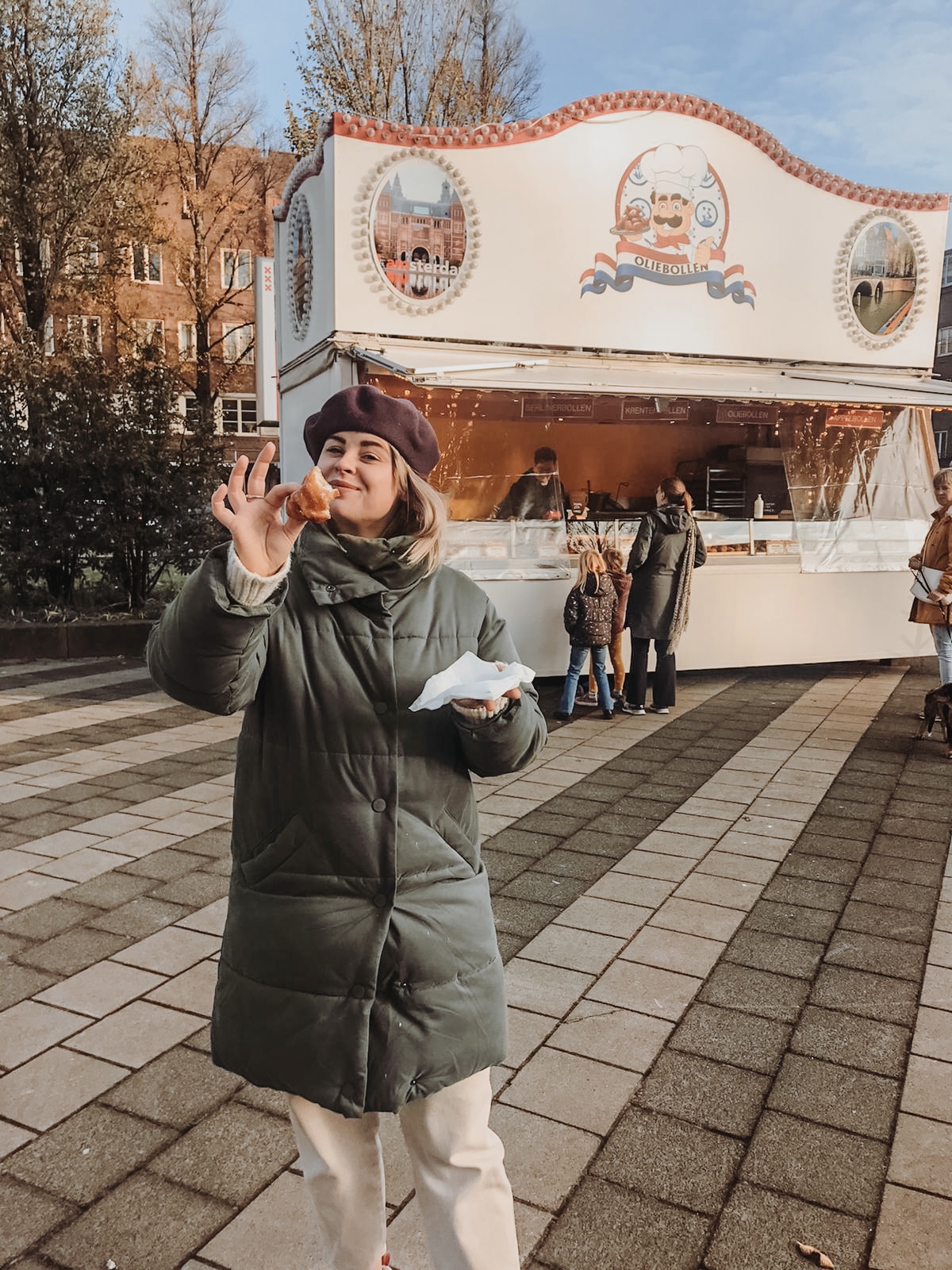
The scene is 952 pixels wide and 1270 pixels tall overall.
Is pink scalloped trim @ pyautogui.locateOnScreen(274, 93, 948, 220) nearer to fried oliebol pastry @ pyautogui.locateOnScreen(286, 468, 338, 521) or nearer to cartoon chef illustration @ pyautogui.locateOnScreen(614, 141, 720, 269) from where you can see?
cartoon chef illustration @ pyautogui.locateOnScreen(614, 141, 720, 269)

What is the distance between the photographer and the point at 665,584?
893 cm

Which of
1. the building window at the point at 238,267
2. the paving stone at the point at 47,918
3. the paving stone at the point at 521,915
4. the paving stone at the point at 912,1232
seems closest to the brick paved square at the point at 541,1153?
the paving stone at the point at 912,1232

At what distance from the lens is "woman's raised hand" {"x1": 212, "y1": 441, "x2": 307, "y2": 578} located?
166 centimetres

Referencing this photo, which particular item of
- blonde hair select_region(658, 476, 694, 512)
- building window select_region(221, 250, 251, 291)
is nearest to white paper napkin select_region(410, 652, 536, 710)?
blonde hair select_region(658, 476, 694, 512)

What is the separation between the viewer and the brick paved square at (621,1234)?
2.43 meters

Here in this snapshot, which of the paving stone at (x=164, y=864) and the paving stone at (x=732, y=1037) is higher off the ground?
the paving stone at (x=732, y=1037)

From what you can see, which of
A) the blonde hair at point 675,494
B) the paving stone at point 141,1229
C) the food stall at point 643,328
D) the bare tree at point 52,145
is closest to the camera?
the paving stone at point 141,1229

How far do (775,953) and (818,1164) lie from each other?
56.2 inches

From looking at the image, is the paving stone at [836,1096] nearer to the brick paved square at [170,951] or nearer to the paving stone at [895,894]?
the paving stone at [895,894]

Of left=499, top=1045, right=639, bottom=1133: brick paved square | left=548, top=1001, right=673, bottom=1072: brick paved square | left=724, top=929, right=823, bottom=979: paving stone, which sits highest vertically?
left=499, top=1045, right=639, bottom=1133: brick paved square

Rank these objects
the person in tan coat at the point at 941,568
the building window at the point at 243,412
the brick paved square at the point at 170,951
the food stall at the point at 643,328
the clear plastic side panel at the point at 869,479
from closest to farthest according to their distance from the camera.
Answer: the brick paved square at the point at 170,951 < the person in tan coat at the point at 941,568 < the food stall at the point at 643,328 < the clear plastic side panel at the point at 869,479 < the building window at the point at 243,412

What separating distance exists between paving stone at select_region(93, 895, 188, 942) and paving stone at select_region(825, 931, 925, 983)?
2900 millimetres

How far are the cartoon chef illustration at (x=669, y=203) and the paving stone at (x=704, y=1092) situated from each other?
29.4 ft

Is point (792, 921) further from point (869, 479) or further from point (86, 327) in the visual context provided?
point (86, 327)
